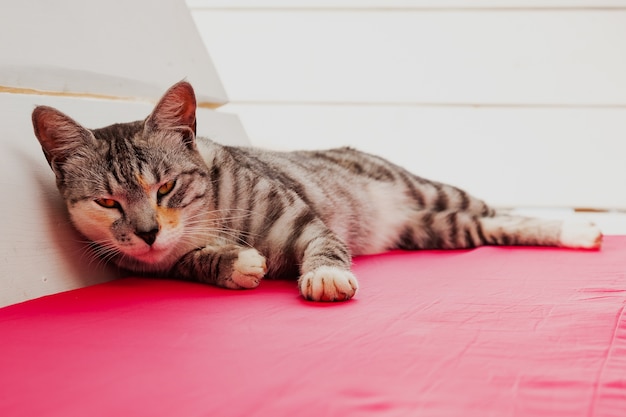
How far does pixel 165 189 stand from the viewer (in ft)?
4.25

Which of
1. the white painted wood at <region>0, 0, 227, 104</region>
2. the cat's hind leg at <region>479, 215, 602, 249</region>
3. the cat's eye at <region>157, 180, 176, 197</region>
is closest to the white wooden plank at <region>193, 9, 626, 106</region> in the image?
the white painted wood at <region>0, 0, 227, 104</region>

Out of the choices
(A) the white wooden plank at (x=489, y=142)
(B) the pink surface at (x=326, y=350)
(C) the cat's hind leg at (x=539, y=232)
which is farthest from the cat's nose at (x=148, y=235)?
(A) the white wooden plank at (x=489, y=142)

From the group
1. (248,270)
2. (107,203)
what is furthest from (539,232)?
(107,203)

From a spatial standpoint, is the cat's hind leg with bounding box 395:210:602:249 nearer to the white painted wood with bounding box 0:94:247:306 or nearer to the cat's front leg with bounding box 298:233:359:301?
the cat's front leg with bounding box 298:233:359:301

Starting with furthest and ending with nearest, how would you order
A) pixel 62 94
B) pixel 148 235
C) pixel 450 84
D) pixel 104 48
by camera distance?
pixel 450 84, pixel 104 48, pixel 62 94, pixel 148 235

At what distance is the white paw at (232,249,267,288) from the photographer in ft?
4.06

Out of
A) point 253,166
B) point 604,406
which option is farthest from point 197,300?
point 604,406

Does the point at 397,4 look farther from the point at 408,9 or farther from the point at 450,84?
the point at 450,84

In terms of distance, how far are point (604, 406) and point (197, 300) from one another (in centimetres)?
72

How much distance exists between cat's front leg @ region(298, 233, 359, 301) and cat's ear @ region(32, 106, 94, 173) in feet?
1.71

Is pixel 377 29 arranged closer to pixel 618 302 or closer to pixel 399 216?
pixel 399 216

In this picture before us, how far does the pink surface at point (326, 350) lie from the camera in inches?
26.2

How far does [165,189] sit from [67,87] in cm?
57

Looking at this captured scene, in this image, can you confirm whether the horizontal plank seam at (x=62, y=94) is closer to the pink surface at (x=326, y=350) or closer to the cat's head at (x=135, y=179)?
the cat's head at (x=135, y=179)
